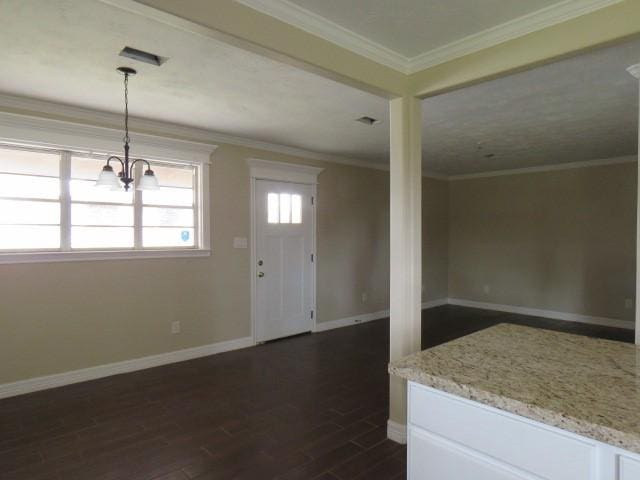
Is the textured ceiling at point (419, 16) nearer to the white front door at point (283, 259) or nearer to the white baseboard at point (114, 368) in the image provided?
the white front door at point (283, 259)

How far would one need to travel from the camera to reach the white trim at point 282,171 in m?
4.78

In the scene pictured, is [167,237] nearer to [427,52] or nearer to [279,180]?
[279,180]

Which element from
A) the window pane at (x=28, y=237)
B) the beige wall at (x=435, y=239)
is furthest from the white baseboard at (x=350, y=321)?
the window pane at (x=28, y=237)

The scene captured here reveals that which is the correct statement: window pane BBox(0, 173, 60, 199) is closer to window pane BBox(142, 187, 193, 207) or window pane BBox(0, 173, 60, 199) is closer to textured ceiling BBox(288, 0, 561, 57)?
window pane BBox(142, 187, 193, 207)

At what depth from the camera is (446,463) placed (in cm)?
135

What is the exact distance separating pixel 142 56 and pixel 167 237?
7.11 ft

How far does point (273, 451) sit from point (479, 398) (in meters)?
1.75

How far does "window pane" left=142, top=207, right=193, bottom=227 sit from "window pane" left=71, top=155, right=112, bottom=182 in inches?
22.7

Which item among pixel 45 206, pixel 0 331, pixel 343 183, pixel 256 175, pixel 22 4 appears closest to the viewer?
pixel 22 4

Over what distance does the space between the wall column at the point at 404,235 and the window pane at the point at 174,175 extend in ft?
8.64

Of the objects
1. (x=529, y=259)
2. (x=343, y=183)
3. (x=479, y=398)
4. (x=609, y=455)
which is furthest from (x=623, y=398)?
(x=529, y=259)

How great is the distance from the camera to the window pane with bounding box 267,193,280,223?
4967 mm

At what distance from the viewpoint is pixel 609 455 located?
1.00 m

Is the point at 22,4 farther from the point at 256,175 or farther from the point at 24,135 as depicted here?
the point at 256,175
